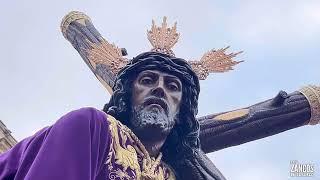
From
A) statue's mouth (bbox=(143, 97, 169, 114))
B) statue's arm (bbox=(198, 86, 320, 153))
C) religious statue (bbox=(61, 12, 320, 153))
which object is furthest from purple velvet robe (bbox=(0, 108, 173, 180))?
statue's arm (bbox=(198, 86, 320, 153))

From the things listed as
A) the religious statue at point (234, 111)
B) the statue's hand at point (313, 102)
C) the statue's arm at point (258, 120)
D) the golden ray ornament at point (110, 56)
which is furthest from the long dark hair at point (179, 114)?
the statue's hand at point (313, 102)

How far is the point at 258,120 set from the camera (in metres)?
6.39

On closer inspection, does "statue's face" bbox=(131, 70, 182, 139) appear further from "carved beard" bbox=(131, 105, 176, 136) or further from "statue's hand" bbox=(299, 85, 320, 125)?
"statue's hand" bbox=(299, 85, 320, 125)

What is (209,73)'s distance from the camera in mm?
5445

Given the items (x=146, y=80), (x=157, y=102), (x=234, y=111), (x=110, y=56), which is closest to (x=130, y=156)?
(x=157, y=102)

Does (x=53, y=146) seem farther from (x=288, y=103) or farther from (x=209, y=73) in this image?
(x=288, y=103)

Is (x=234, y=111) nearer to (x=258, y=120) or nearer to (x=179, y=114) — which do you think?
(x=258, y=120)

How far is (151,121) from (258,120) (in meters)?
2.07

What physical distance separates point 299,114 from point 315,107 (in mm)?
189

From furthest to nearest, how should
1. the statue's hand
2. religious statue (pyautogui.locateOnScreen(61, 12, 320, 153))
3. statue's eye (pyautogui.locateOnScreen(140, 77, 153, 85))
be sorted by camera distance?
the statue's hand → religious statue (pyautogui.locateOnScreen(61, 12, 320, 153)) → statue's eye (pyautogui.locateOnScreen(140, 77, 153, 85))

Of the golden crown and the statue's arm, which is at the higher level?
the golden crown

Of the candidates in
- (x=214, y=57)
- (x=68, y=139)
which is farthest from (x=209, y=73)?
(x=68, y=139)

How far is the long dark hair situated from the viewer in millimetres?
4746

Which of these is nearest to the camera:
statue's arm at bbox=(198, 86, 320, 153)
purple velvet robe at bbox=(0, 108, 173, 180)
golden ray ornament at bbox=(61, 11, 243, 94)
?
purple velvet robe at bbox=(0, 108, 173, 180)
